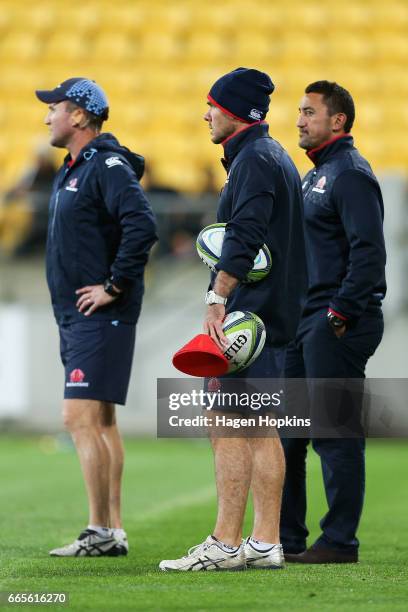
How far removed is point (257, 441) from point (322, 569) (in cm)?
62

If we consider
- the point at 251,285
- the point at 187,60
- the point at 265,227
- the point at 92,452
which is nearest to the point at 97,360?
the point at 92,452

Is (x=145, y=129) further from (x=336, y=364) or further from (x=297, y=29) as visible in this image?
(x=336, y=364)

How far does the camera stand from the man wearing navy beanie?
16.9 feet

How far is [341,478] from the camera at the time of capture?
5875 mm

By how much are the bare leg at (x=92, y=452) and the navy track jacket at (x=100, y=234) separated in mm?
440

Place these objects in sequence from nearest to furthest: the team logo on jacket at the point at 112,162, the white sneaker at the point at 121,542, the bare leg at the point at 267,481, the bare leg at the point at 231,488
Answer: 1. the bare leg at the point at 231,488
2. the bare leg at the point at 267,481
3. the white sneaker at the point at 121,542
4. the team logo on jacket at the point at 112,162

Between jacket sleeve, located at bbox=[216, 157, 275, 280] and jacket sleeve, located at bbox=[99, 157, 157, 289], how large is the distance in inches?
37.5

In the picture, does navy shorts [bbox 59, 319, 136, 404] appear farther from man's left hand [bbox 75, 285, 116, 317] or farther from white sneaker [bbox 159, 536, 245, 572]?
white sneaker [bbox 159, 536, 245, 572]

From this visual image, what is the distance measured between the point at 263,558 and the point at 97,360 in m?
1.35

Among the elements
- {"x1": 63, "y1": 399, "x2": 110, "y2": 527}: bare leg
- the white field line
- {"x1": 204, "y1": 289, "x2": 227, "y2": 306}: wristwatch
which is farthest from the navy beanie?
the white field line

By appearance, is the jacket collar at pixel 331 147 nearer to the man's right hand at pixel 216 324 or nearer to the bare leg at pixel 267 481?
the man's right hand at pixel 216 324

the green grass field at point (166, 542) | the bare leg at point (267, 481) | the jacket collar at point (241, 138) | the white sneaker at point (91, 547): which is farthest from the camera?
the white sneaker at point (91, 547)

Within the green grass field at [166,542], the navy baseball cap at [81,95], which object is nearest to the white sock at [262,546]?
the green grass field at [166,542]

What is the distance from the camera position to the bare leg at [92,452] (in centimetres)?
609
